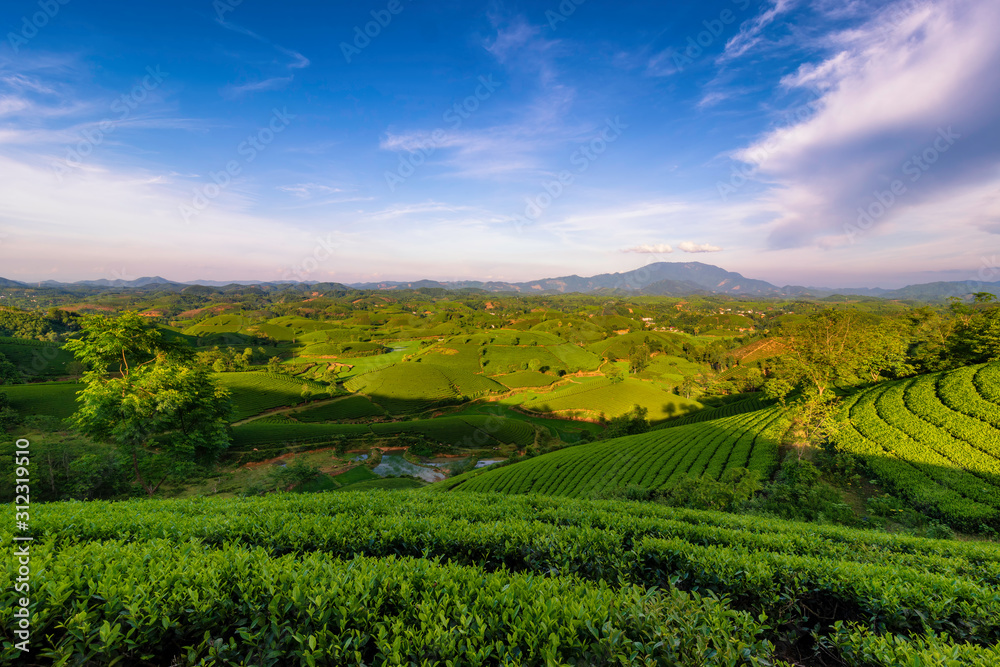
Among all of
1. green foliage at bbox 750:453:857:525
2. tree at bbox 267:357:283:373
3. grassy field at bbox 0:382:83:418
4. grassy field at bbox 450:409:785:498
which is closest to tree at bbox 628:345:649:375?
grassy field at bbox 450:409:785:498

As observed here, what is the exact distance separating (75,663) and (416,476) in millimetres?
32787

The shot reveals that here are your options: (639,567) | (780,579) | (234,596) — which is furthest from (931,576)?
(234,596)

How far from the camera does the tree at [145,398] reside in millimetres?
14273

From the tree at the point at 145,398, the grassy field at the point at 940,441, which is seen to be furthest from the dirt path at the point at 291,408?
the grassy field at the point at 940,441

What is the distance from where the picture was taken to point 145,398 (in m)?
14.8

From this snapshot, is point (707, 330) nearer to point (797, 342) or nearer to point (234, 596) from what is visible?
point (797, 342)

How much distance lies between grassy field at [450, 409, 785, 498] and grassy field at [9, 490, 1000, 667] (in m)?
14.7

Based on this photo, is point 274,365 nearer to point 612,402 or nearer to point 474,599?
point 612,402

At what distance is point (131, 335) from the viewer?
592 inches

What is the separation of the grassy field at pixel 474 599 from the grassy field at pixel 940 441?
446 inches

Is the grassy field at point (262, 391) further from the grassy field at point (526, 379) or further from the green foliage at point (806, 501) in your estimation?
the green foliage at point (806, 501)

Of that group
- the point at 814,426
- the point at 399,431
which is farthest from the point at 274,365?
the point at 814,426

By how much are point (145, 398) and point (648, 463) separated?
2883 cm

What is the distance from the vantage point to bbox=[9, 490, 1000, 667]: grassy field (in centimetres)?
280
